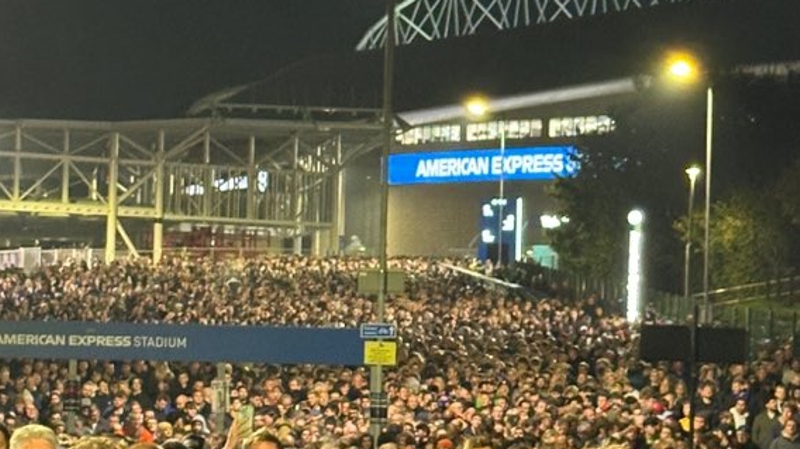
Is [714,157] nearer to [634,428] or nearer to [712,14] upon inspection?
[712,14]

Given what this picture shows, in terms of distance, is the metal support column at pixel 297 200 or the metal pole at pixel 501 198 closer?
the metal pole at pixel 501 198

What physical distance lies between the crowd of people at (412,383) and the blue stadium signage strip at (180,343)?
521mm

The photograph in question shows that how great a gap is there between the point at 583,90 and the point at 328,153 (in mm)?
14740

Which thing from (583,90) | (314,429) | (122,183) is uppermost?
(583,90)

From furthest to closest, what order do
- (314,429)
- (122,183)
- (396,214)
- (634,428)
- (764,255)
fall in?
(396,214)
(122,183)
(764,255)
(314,429)
(634,428)

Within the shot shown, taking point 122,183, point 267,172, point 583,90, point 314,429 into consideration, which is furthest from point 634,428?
point 583,90

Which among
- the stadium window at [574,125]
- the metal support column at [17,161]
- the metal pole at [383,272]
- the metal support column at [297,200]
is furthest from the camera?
the stadium window at [574,125]

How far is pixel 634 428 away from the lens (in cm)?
1694

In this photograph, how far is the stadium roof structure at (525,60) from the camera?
67562 mm

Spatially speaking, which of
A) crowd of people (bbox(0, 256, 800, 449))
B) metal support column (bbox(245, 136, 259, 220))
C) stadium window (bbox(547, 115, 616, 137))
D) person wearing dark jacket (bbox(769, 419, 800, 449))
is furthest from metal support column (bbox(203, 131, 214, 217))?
person wearing dark jacket (bbox(769, 419, 800, 449))

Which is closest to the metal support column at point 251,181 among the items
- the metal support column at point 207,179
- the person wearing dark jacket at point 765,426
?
the metal support column at point 207,179

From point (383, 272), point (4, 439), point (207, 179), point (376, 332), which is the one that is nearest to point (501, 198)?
point (207, 179)

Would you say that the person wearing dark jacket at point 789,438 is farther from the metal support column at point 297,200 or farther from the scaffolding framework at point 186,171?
the metal support column at point 297,200

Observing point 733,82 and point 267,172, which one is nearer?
point 733,82
